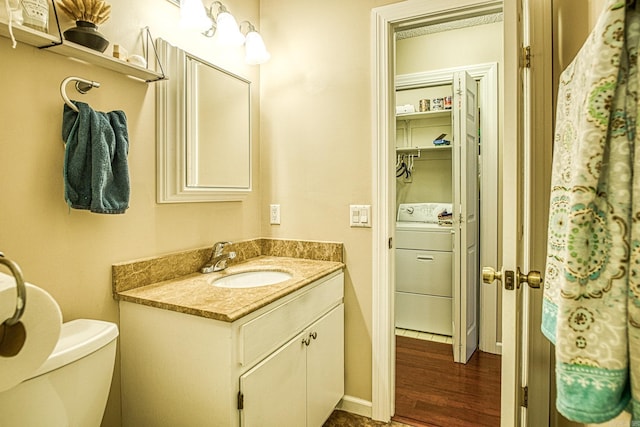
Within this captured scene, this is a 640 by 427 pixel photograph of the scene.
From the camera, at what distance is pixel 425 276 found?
10.0 feet

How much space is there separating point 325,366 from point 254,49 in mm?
1667

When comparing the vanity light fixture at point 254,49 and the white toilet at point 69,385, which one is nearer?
the white toilet at point 69,385

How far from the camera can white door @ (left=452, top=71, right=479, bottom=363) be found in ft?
8.30

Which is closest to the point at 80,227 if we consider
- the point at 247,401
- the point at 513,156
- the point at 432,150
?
the point at 247,401

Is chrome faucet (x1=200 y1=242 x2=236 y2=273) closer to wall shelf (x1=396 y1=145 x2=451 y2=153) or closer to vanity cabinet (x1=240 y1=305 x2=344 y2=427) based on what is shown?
vanity cabinet (x1=240 y1=305 x2=344 y2=427)

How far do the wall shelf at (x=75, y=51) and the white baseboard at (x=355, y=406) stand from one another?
1.83 metres

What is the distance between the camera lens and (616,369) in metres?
0.48

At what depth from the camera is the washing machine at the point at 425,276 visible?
2986 millimetres

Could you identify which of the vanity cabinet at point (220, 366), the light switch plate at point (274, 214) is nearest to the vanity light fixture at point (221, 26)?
the light switch plate at point (274, 214)

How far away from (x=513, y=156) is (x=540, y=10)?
66 centimetres

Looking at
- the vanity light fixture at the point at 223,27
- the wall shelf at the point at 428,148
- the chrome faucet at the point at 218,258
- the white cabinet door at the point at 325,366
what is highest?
the vanity light fixture at the point at 223,27

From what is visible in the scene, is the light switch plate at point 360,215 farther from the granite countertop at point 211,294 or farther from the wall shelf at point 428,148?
the wall shelf at point 428,148

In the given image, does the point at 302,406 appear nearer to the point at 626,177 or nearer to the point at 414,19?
the point at 626,177

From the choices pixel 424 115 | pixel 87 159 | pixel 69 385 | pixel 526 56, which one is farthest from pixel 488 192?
pixel 69 385
